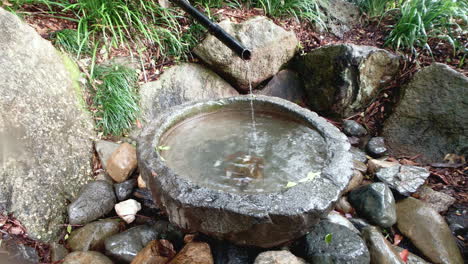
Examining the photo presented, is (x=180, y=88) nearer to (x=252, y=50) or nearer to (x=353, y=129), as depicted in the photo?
(x=252, y=50)

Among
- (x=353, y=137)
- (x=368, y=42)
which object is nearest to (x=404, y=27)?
(x=368, y=42)

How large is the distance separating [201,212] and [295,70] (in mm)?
2917

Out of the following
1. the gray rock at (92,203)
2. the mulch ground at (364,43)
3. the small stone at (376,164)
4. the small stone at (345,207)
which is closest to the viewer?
the gray rock at (92,203)

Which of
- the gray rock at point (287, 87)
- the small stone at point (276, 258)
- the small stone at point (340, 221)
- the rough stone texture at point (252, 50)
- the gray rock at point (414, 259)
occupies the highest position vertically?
the rough stone texture at point (252, 50)

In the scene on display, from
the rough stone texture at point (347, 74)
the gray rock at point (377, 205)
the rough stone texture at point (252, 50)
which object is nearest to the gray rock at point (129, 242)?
the gray rock at point (377, 205)

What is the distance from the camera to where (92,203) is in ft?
7.87

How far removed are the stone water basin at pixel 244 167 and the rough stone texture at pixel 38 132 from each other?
2.66 feet

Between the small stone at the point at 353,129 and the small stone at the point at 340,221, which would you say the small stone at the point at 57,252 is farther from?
the small stone at the point at 353,129

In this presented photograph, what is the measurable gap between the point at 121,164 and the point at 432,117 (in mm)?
3181

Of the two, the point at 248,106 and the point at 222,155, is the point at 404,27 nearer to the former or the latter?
the point at 248,106

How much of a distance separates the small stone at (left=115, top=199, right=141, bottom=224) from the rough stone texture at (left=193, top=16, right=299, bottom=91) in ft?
6.24

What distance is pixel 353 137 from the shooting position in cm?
349

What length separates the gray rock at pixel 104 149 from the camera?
275 centimetres

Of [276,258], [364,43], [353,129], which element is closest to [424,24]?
[364,43]
